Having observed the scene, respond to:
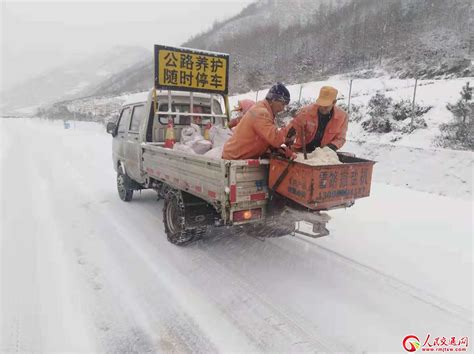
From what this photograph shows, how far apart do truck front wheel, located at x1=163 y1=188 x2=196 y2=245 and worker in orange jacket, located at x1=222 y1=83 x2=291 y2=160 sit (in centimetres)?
101

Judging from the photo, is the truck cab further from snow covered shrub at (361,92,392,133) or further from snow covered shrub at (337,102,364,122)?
snow covered shrub at (337,102,364,122)

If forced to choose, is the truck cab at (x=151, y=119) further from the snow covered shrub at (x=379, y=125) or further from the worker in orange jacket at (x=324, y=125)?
the snow covered shrub at (x=379, y=125)

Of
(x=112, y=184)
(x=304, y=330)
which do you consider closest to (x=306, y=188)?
(x=304, y=330)

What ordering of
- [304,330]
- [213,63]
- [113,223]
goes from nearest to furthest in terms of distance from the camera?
[304,330]
[113,223]
[213,63]

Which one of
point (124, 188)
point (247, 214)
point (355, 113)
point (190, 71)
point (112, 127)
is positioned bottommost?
point (124, 188)

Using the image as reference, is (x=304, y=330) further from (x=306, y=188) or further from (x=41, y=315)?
(x=41, y=315)

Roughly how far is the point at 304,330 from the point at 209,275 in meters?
1.34

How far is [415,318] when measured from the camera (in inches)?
124

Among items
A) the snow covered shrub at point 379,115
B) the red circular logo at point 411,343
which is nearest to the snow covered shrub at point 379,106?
the snow covered shrub at point 379,115

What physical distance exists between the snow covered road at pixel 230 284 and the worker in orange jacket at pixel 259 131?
1419 millimetres

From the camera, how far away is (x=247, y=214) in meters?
3.68

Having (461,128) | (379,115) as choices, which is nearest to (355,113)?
(379,115)

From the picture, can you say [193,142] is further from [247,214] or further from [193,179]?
[247,214]

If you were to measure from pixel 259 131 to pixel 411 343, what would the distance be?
2417mm
